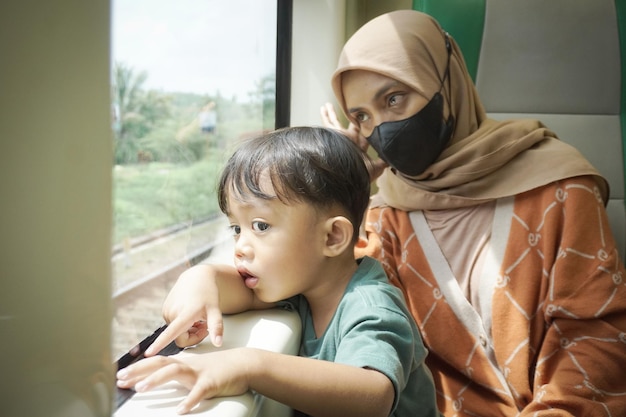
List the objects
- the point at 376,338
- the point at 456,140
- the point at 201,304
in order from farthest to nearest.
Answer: the point at 456,140
the point at 201,304
the point at 376,338

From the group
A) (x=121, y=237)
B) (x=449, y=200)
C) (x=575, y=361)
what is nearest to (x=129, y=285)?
(x=121, y=237)

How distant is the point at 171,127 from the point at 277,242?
1.60 ft

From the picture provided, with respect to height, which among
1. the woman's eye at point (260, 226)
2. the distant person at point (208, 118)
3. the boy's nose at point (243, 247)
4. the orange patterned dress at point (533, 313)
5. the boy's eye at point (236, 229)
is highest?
the distant person at point (208, 118)

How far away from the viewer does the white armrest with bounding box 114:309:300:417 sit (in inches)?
29.7

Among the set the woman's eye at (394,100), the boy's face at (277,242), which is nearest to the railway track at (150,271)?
the boy's face at (277,242)

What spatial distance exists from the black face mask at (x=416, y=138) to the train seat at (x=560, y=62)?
0.45 metres

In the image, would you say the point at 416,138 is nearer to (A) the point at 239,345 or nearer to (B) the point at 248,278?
(B) the point at 248,278

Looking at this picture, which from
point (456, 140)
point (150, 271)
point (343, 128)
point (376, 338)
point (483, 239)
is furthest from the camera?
point (343, 128)

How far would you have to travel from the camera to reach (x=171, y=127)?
131 cm

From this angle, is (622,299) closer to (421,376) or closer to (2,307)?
(421,376)

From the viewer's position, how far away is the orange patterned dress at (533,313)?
1.17 metres

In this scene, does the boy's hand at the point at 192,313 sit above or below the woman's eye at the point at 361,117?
below

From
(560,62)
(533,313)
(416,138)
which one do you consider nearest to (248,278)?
(416,138)

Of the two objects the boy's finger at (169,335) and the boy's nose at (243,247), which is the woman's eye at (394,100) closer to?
the boy's nose at (243,247)
